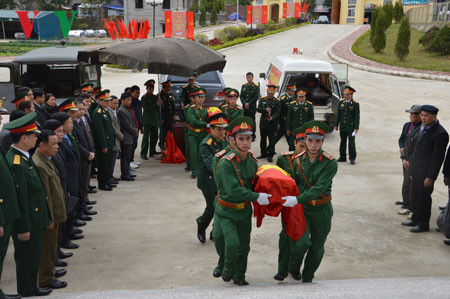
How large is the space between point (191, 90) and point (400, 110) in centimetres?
935

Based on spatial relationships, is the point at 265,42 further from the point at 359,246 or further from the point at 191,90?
the point at 359,246

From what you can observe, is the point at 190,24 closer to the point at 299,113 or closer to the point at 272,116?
the point at 272,116

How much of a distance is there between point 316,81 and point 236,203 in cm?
1015

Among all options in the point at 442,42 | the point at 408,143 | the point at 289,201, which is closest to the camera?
the point at 289,201

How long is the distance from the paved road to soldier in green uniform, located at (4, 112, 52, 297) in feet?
1.66

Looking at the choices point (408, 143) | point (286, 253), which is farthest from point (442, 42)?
point (286, 253)

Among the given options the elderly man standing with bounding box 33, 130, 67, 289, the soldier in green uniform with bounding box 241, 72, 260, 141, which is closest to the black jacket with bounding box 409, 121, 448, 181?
the elderly man standing with bounding box 33, 130, 67, 289

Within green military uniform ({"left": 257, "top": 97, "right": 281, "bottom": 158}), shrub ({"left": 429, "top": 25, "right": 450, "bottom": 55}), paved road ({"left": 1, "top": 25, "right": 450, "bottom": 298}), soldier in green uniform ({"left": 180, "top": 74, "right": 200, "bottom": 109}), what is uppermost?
shrub ({"left": 429, "top": 25, "right": 450, "bottom": 55})

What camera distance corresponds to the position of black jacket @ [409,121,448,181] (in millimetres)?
6434

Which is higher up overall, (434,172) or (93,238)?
(434,172)

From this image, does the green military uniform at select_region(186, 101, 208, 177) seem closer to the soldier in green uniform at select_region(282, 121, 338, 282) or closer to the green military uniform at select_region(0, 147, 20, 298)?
the soldier in green uniform at select_region(282, 121, 338, 282)

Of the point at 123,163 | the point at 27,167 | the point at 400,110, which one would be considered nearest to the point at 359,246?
the point at 27,167

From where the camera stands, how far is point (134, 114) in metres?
9.35

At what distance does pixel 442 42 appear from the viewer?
91.8 ft
